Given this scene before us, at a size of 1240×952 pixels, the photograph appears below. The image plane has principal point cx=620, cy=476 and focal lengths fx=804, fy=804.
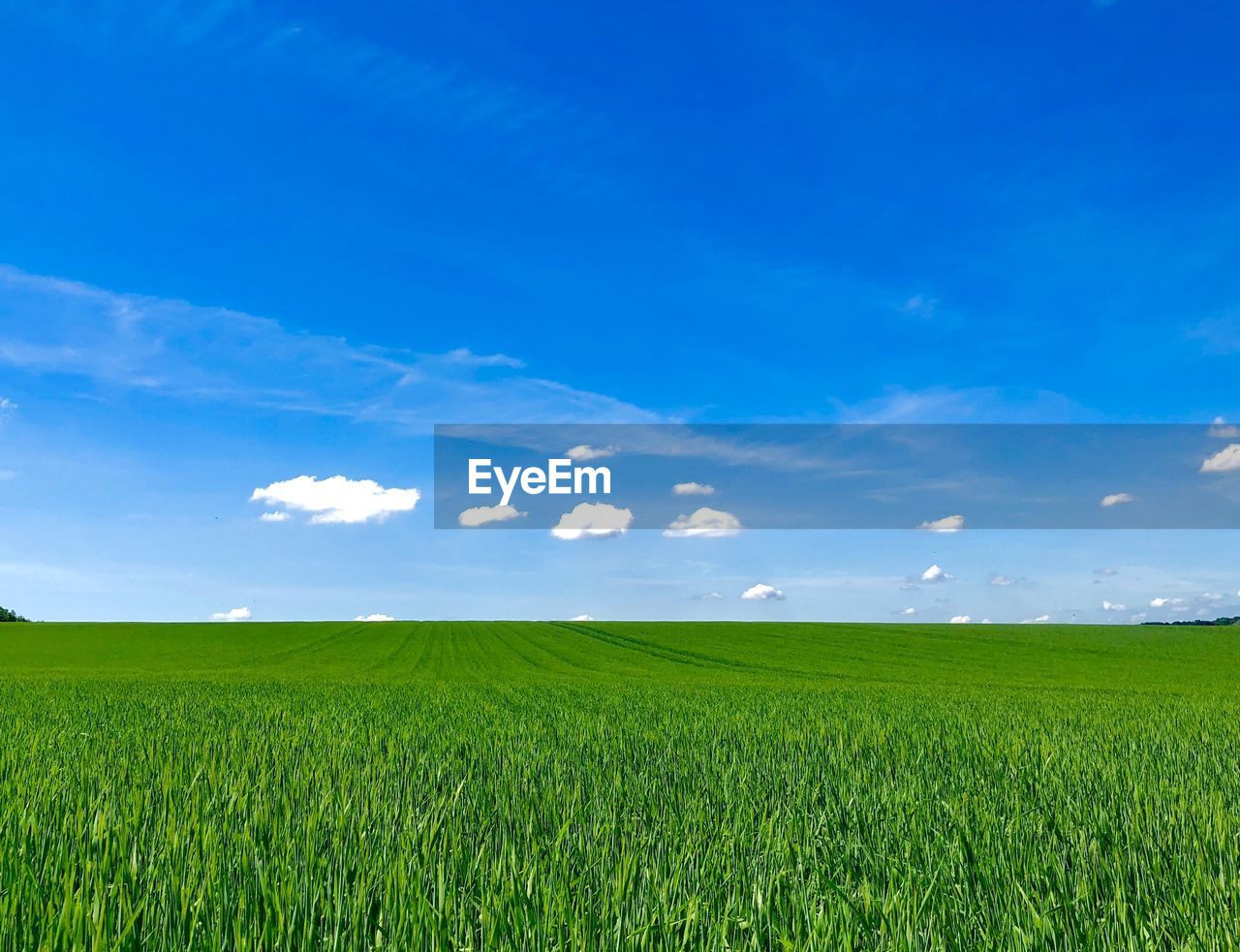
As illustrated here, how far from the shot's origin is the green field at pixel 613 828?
306cm

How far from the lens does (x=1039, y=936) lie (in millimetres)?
3189

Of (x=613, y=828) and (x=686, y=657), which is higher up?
(x=613, y=828)

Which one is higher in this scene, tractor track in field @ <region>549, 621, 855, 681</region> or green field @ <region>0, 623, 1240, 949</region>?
green field @ <region>0, 623, 1240, 949</region>

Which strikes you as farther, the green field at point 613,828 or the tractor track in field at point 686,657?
the tractor track in field at point 686,657

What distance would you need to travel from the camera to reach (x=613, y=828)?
4.48 m

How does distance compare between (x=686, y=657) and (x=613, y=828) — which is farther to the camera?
(x=686, y=657)

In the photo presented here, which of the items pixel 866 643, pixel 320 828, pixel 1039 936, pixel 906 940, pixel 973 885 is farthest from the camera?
pixel 866 643

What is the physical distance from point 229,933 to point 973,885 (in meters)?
3.38

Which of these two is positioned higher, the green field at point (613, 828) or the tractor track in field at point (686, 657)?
the green field at point (613, 828)

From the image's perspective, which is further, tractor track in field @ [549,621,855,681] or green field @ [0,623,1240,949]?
tractor track in field @ [549,621,855,681]

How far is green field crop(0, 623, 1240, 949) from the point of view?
3062 millimetres

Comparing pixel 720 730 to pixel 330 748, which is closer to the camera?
pixel 330 748

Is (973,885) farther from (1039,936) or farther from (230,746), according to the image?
(230,746)

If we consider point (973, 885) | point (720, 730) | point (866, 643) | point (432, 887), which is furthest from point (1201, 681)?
point (432, 887)
